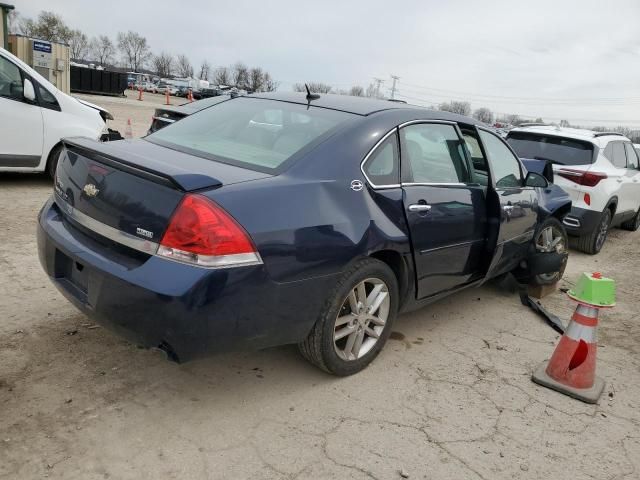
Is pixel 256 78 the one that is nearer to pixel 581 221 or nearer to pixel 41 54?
pixel 41 54

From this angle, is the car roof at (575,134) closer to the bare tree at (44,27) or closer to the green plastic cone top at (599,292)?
the green plastic cone top at (599,292)

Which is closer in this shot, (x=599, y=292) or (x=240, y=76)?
(x=599, y=292)

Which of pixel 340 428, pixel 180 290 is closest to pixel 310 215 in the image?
pixel 180 290

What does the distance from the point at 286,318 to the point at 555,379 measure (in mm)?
1895

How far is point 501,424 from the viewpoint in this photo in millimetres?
2949

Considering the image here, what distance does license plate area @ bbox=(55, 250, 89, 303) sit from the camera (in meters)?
2.67

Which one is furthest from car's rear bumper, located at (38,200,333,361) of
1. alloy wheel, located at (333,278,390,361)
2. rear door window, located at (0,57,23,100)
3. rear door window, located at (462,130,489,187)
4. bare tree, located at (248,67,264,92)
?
bare tree, located at (248,67,264,92)

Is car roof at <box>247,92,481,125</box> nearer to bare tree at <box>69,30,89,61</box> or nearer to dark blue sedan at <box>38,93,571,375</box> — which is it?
dark blue sedan at <box>38,93,571,375</box>

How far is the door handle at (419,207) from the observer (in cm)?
330

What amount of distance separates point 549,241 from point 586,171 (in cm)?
218

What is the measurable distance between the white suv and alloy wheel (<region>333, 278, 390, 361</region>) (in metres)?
4.64

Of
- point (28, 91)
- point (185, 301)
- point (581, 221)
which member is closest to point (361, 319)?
point (185, 301)

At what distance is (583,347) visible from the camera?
3352 mm

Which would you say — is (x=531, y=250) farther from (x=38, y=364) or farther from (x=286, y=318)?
(x=38, y=364)
